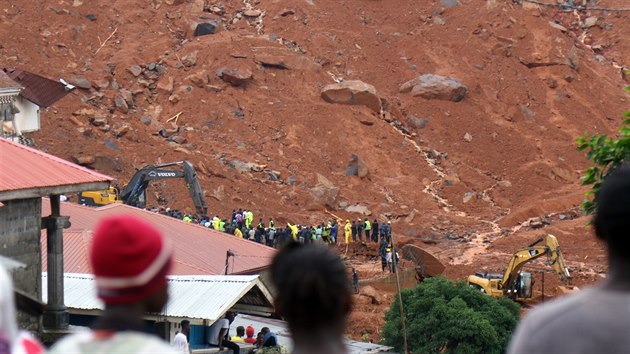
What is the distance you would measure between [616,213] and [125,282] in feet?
5.02

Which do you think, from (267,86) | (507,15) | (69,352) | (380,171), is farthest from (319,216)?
(69,352)

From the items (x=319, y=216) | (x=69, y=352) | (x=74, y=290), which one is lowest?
(x=69, y=352)

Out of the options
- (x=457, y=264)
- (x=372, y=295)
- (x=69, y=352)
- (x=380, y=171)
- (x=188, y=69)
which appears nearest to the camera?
(x=69, y=352)

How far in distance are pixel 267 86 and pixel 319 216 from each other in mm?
10887

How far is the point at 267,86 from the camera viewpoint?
169ft

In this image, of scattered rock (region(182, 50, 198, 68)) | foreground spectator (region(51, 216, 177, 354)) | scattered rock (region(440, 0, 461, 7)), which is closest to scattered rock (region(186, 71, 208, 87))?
scattered rock (region(182, 50, 198, 68))

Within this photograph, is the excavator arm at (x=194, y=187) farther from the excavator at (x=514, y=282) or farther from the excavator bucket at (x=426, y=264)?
the excavator at (x=514, y=282)

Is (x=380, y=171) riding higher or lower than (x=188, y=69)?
lower

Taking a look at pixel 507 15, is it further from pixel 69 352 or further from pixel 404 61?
pixel 69 352

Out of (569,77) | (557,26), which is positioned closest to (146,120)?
(569,77)

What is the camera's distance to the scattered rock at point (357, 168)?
1841 inches

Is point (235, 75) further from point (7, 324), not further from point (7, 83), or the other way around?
point (7, 324)

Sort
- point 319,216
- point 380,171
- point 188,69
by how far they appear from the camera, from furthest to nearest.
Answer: point 188,69 → point 380,171 → point 319,216

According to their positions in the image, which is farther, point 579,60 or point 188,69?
point 579,60
